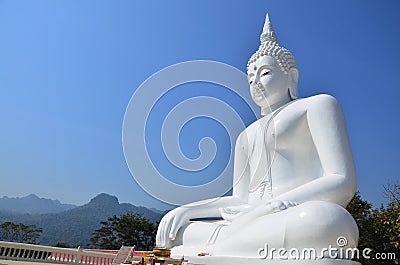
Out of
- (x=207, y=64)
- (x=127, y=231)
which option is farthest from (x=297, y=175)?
(x=127, y=231)

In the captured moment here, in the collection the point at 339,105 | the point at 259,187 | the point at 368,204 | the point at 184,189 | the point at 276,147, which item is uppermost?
the point at 368,204

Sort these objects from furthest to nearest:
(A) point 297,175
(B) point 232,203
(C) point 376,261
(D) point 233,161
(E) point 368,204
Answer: (E) point 368,204, (C) point 376,261, (D) point 233,161, (B) point 232,203, (A) point 297,175

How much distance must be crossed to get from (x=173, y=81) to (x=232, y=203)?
1.98 meters

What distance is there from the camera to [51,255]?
8.21 meters

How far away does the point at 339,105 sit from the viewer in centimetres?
454

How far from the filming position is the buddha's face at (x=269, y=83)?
16.9 ft

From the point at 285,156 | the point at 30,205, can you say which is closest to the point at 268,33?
the point at 285,156

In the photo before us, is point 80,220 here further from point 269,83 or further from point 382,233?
point 269,83

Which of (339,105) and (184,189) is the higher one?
(339,105)

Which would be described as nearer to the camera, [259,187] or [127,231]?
[259,187]

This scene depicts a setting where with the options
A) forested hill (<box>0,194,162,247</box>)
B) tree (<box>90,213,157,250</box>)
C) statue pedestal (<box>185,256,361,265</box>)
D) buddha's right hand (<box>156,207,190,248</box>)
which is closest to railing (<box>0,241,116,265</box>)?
buddha's right hand (<box>156,207,190,248</box>)

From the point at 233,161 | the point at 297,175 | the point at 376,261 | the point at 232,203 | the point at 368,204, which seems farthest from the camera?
the point at 368,204

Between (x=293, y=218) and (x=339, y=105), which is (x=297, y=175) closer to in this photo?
(x=339, y=105)

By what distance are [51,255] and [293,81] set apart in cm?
620
